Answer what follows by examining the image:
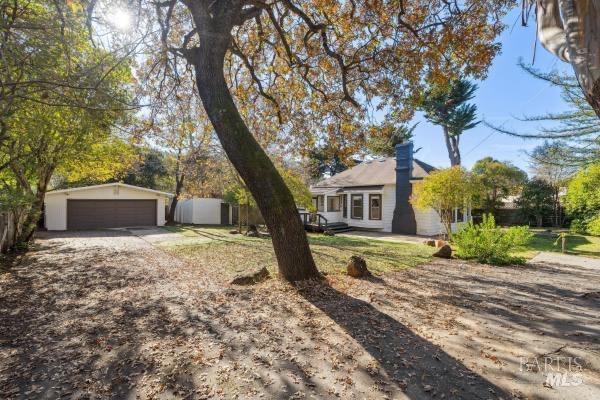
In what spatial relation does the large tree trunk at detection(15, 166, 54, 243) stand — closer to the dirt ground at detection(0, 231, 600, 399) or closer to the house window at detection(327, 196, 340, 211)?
the dirt ground at detection(0, 231, 600, 399)

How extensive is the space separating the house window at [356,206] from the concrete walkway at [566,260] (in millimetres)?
10313

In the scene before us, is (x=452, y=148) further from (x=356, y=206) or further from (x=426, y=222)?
(x=426, y=222)

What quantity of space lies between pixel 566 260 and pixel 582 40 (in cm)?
1046

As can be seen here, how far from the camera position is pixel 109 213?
1958cm

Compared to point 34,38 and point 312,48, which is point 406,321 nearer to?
point 312,48

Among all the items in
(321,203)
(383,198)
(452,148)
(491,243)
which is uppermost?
(452,148)

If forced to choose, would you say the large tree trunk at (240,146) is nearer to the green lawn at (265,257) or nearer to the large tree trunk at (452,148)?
the green lawn at (265,257)

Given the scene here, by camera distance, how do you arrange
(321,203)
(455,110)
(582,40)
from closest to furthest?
(582,40) → (321,203) → (455,110)

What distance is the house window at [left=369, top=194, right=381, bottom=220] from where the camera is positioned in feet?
60.9

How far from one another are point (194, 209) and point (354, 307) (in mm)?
21630

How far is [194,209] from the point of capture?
24.1m

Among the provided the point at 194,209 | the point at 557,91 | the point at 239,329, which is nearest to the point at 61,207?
the point at 194,209

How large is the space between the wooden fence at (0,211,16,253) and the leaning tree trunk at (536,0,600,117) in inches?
468

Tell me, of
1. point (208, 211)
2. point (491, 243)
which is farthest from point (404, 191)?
point (208, 211)
